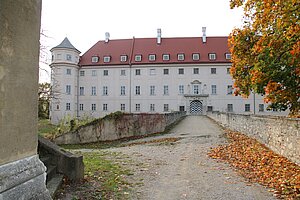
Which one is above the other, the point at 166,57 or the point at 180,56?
the point at 180,56

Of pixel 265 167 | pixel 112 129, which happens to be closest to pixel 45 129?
pixel 112 129

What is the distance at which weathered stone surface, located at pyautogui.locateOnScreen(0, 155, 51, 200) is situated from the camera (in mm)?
2736

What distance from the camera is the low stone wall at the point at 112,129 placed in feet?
61.9

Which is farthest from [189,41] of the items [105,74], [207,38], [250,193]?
[250,193]

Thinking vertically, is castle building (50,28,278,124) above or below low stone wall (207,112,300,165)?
above

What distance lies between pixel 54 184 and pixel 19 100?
1.95m

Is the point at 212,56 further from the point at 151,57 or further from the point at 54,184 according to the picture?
the point at 54,184

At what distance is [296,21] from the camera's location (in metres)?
9.34

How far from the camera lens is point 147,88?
50875 millimetres

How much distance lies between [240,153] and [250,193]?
14.2 feet

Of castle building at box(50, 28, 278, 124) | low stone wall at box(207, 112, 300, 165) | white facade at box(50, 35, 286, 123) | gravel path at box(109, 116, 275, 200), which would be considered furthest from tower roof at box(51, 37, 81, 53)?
gravel path at box(109, 116, 275, 200)

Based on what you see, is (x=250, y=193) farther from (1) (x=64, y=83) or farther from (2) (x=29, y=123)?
(1) (x=64, y=83)

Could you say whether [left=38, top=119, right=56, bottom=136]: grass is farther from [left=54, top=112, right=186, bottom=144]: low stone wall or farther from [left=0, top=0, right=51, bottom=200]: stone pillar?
[left=0, top=0, right=51, bottom=200]: stone pillar

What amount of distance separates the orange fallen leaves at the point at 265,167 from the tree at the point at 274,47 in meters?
2.89
